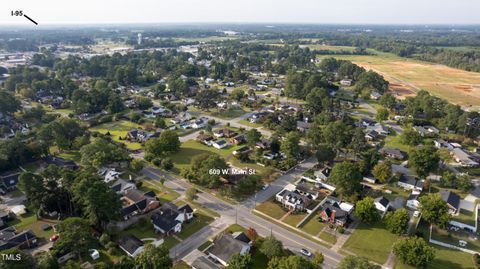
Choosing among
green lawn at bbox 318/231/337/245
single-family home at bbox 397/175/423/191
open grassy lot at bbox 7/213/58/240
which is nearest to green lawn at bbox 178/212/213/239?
green lawn at bbox 318/231/337/245

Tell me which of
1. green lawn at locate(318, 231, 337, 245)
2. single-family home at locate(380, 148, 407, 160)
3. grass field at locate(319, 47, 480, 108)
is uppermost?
grass field at locate(319, 47, 480, 108)

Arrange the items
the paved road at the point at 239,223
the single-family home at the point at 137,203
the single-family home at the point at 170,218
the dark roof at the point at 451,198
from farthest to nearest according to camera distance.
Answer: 1. the dark roof at the point at 451,198
2. the single-family home at the point at 137,203
3. the single-family home at the point at 170,218
4. the paved road at the point at 239,223

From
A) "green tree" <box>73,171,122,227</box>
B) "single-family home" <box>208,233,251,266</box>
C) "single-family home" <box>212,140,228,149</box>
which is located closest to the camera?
"single-family home" <box>208,233,251,266</box>

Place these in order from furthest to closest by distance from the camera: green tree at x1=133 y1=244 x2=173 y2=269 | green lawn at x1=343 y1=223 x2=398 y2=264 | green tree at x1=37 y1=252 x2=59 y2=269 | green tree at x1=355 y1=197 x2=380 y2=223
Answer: green tree at x1=355 y1=197 x2=380 y2=223
green lawn at x1=343 y1=223 x2=398 y2=264
green tree at x1=133 y1=244 x2=173 y2=269
green tree at x1=37 y1=252 x2=59 y2=269

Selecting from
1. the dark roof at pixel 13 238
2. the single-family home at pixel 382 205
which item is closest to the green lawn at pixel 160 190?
the dark roof at pixel 13 238

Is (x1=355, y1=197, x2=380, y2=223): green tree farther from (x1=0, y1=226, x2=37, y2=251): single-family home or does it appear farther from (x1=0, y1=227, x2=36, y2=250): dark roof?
(x1=0, y1=227, x2=36, y2=250): dark roof

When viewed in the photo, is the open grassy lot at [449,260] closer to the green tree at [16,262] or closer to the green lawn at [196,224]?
the green lawn at [196,224]

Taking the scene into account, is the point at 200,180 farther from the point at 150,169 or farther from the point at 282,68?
the point at 282,68

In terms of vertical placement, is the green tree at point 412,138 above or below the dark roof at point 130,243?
above

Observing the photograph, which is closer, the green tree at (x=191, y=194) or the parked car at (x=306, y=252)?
the parked car at (x=306, y=252)
